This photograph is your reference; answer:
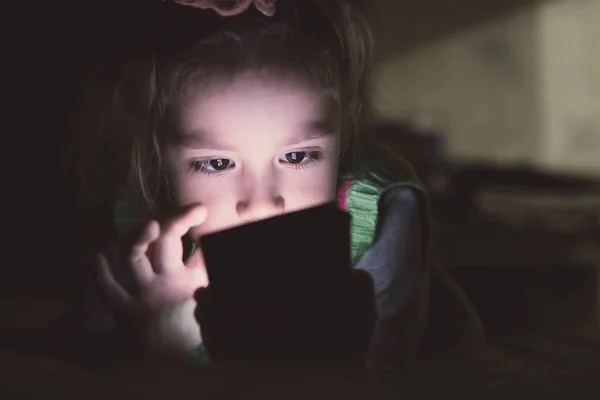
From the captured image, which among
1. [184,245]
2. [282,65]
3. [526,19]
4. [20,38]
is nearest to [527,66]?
[526,19]

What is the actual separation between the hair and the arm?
2.5 inches

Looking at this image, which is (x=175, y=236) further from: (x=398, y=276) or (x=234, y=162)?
(x=398, y=276)

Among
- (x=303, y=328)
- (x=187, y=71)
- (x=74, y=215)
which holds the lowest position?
(x=303, y=328)

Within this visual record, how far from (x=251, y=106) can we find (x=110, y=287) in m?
0.20

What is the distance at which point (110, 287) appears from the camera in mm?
577

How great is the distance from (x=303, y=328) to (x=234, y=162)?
0.50ft

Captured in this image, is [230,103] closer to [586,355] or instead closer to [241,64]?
[241,64]

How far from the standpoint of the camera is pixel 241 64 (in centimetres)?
56

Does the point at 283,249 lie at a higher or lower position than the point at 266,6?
lower

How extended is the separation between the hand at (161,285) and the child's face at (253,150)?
2 cm

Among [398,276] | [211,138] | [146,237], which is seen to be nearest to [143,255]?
[146,237]

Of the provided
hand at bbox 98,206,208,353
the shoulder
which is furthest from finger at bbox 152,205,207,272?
the shoulder

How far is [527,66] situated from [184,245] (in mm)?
343

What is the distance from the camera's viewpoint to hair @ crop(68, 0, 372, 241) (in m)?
0.56
